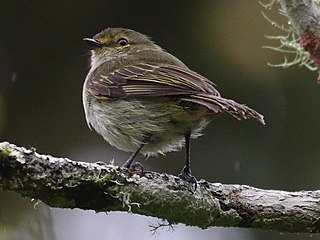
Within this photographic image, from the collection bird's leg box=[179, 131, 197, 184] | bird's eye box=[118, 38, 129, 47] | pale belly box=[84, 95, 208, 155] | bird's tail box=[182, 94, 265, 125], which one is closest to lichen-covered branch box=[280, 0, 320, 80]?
bird's tail box=[182, 94, 265, 125]

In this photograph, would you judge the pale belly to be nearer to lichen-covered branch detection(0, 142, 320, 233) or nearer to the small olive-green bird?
the small olive-green bird

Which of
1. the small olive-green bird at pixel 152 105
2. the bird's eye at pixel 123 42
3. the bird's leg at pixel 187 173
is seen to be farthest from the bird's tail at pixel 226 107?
the bird's eye at pixel 123 42

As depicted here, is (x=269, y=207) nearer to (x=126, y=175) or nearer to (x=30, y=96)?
(x=126, y=175)

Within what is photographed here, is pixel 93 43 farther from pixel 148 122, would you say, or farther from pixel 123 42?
pixel 148 122

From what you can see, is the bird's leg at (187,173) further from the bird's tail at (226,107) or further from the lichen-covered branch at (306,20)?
the lichen-covered branch at (306,20)

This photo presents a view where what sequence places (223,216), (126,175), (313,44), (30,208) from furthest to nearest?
(30,208)
(313,44)
(223,216)
(126,175)

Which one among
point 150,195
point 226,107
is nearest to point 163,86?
point 226,107

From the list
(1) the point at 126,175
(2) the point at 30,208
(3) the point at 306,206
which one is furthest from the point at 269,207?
(2) the point at 30,208
